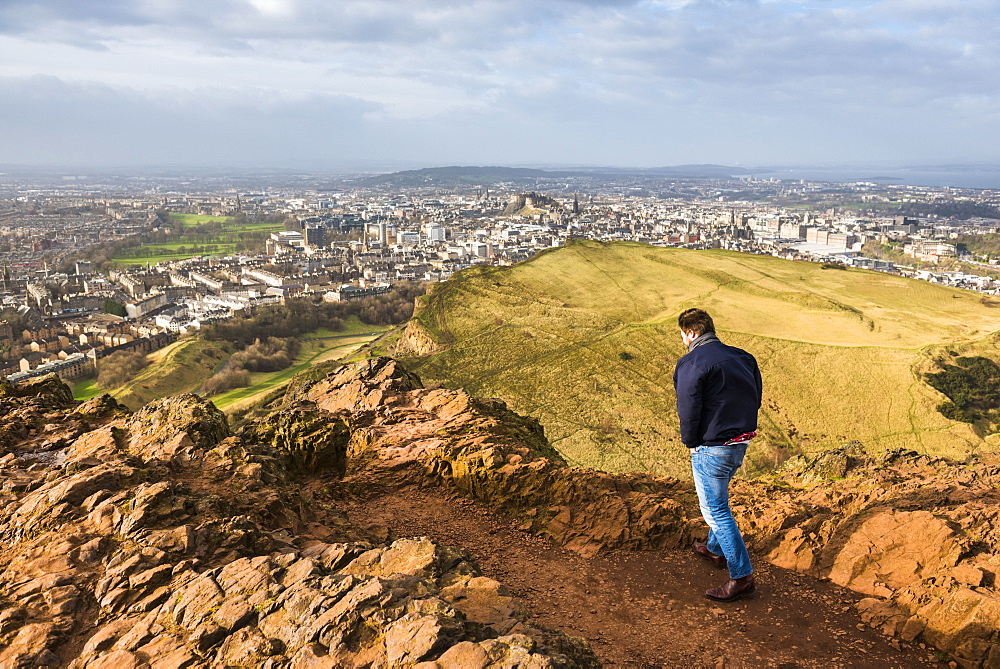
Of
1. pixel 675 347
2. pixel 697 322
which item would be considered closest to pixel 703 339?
pixel 697 322

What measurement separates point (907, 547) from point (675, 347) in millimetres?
32935

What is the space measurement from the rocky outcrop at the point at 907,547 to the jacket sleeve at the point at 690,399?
2578 mm

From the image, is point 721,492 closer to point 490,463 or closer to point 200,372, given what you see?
point 490,463

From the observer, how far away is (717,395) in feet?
22.3

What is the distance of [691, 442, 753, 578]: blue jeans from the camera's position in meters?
6.96

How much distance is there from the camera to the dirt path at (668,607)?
6273mm

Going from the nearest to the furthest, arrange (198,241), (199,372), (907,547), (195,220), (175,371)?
(907,547) → (175,371) → (199,372) → (198,241) → (195,220)

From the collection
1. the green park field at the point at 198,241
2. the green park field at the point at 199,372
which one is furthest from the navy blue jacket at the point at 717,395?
the green park field at the point at 198,241

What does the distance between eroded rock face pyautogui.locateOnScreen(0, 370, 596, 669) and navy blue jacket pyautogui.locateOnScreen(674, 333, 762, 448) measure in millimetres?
2691

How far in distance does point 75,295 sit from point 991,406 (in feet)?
350

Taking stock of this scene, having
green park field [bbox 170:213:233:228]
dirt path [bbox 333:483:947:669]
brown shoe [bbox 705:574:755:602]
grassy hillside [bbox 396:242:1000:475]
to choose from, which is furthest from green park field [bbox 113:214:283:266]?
brown shoe [bbox 705:574:755:602]

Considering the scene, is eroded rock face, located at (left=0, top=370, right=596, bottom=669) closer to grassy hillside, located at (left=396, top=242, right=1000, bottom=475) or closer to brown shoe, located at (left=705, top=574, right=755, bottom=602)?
brown shoe, located at (left=705, top=574, right=755, bottom=602)

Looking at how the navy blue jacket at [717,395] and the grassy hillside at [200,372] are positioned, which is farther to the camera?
the grassy hillside at [200,372]

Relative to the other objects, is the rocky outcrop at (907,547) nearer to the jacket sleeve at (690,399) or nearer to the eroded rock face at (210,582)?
the jacket sleeve at (690,399)
